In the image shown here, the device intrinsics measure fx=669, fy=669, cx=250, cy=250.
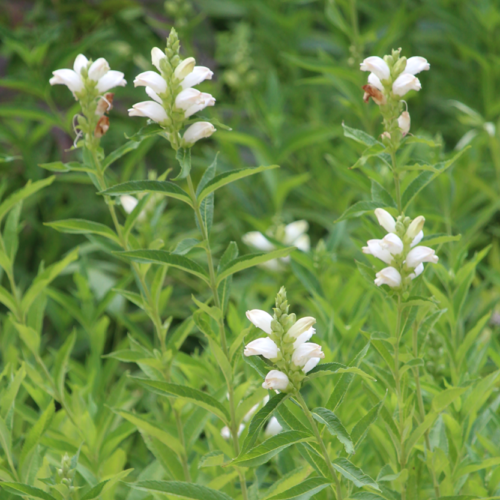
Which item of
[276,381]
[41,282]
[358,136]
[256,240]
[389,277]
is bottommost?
[276,381]

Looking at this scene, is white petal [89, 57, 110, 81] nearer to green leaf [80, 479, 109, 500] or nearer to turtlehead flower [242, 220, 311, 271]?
green leaf [80, 479, 109, 500]

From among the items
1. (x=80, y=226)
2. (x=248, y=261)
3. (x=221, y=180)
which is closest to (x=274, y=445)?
(x=248, y=261)

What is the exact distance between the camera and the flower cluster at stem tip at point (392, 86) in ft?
3.10

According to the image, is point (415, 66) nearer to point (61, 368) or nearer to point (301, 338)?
point (301, 338)

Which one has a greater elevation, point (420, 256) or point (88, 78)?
point (88, 78)

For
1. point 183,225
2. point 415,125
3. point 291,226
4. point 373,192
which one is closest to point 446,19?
point 415,125

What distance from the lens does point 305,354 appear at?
77 centimetres

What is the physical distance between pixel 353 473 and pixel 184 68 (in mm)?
560

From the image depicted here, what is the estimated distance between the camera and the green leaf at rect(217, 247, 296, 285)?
2.86 feet

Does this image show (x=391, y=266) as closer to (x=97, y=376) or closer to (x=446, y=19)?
(x=97, y=376)

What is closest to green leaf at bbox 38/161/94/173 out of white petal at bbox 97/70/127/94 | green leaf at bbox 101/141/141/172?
green leaf at bbox 101/141/141/172

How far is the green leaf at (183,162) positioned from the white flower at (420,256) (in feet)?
0.99

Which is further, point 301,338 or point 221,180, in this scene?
point 221,180

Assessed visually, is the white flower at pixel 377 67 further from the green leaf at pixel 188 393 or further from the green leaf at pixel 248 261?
the green leaf at pixel 188 393
